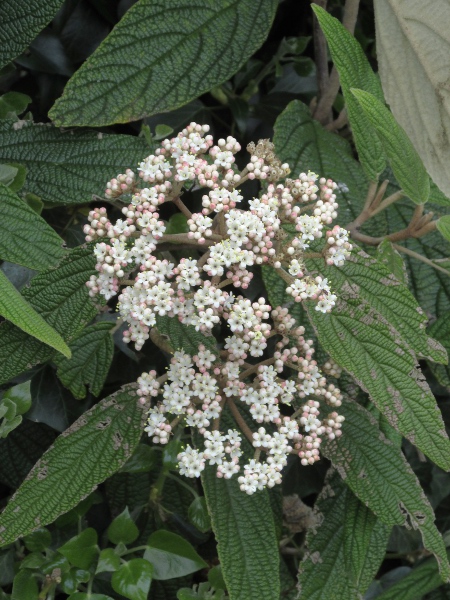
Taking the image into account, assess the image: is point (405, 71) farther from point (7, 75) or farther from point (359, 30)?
point (7, 75)

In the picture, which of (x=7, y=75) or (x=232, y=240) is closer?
(x=232, y=240)

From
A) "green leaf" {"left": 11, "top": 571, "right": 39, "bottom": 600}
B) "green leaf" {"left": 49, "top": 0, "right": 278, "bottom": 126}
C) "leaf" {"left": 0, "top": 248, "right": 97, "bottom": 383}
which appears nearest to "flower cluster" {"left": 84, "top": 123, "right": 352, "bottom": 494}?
"leaf" {"left": 0, "top": 248, "right": 97, "bottom": 383}

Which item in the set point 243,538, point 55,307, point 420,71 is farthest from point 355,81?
point 243,538

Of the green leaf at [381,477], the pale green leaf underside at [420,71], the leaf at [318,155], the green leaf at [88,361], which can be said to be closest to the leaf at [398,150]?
the pale green leaf underside at [420,71]

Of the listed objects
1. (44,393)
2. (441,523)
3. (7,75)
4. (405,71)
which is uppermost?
(405,71)

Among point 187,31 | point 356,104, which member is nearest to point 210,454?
point 356,104
